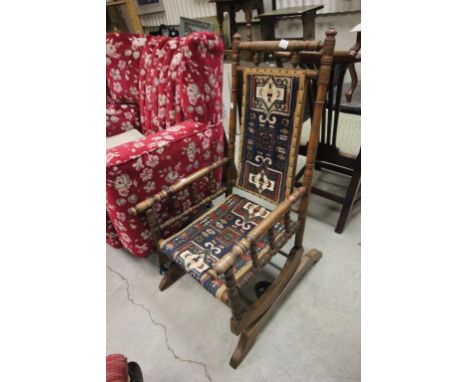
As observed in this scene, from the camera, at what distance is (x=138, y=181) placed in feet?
3.89

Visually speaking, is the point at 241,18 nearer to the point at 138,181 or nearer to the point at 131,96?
the point at 131,96

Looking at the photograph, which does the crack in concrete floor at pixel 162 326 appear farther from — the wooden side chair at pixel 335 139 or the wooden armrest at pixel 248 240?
the wooden side chair at pixel 335 139

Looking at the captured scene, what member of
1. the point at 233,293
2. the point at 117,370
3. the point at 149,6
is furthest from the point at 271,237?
the point at 149,6

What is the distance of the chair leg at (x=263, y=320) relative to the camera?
1053mm

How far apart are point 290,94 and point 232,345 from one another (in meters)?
1.12

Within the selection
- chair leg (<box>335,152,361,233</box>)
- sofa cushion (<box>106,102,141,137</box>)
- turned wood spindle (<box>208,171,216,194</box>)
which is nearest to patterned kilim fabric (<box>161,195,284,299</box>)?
turned wood spindle (<box>208,171,216,194</box>)

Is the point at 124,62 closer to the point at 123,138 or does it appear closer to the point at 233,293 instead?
the point at 123,138

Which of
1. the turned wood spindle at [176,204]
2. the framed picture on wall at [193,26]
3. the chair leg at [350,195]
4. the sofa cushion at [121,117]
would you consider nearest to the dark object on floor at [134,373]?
the turned wood spindle at [176,204]

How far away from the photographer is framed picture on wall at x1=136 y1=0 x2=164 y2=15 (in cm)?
318

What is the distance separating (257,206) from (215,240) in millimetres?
296

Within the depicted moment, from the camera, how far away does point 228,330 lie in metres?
1.19

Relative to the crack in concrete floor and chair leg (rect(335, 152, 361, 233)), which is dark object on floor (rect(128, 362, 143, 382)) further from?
chair leg (rect(335, 152, 361, 233))

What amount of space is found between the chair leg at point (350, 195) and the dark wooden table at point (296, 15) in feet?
4.21

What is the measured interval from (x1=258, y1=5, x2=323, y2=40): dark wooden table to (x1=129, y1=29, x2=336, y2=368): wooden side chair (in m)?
1.16
